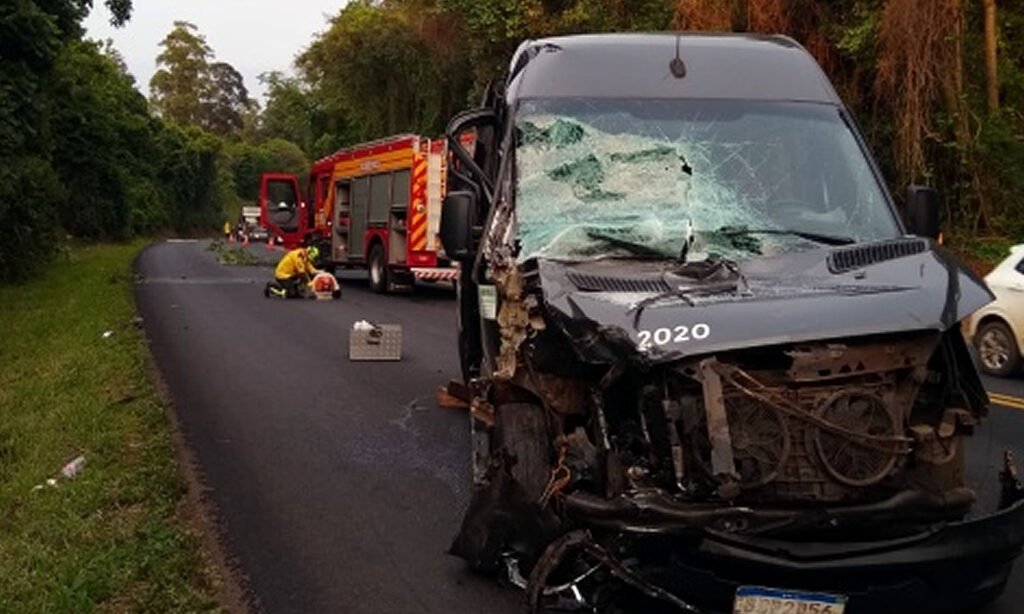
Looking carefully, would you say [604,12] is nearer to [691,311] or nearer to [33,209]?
[33,209]

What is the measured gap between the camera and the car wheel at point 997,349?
1212cm

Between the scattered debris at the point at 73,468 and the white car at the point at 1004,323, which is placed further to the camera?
the white car at the point at 1004,323

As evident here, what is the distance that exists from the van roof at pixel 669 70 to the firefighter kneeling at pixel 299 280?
15.0 metres

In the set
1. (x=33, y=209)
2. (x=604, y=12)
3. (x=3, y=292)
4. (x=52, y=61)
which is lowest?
(x=3, y=292)

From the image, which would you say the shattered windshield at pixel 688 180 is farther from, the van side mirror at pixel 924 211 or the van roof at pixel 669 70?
the van side mirror at pixel 924 211

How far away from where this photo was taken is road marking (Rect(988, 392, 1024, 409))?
10.3 m

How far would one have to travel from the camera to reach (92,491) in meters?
6.95

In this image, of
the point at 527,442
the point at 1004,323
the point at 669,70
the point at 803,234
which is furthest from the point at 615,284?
the point at 1004,323

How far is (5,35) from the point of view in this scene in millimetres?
21797

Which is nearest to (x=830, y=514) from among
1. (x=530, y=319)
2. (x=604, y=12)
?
(x=530, y=319)

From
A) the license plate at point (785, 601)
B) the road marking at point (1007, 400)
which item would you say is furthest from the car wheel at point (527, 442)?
the road marking at point (1007, 400)

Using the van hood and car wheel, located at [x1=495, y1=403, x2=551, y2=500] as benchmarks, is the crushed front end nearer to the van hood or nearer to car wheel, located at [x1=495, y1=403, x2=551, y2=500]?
the van hood

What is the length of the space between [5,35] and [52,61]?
1.84 m

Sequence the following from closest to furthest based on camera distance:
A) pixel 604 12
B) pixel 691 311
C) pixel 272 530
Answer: pixel 691 311
pixel 272 530
pixel 604 12
